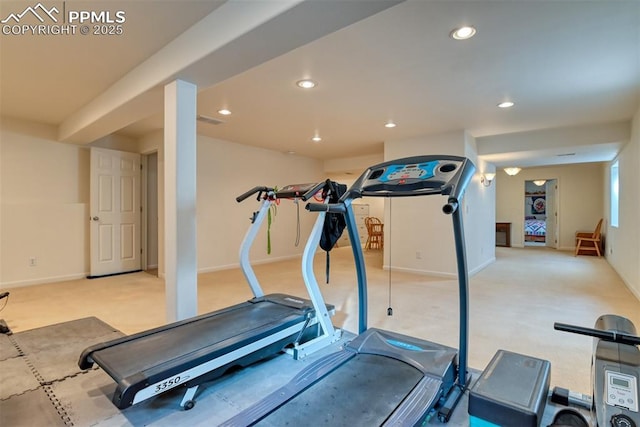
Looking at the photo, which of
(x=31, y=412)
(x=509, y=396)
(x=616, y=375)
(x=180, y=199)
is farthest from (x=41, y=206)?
(x=616, y=375)

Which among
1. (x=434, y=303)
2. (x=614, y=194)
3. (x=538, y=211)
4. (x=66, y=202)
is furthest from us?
(x=538, y=211)

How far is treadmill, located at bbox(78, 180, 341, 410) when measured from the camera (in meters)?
1.63

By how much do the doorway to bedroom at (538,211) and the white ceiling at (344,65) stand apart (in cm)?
567

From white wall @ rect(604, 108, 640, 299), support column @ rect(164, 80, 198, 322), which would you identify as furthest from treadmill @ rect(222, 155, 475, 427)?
white wall @ rect(604, 108, 640, 299)

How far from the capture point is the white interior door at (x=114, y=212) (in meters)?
4.89

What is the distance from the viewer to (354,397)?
1.53m

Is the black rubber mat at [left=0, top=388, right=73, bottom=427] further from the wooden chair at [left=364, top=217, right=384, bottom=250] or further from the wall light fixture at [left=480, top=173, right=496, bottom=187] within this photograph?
the wooden chair at [left=364, top=217, right=384, bottom=250]

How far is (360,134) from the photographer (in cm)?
507

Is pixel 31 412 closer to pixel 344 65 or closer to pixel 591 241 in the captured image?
pixel 344 65

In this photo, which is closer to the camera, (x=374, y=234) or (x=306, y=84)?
(x=306, y=84)

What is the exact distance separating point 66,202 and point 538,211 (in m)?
13.0

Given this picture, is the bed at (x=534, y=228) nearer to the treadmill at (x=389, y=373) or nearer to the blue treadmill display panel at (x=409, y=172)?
the treadmill at (x=389, y=373)

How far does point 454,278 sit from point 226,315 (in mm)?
3628

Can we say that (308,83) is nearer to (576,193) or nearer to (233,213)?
(233,213)
